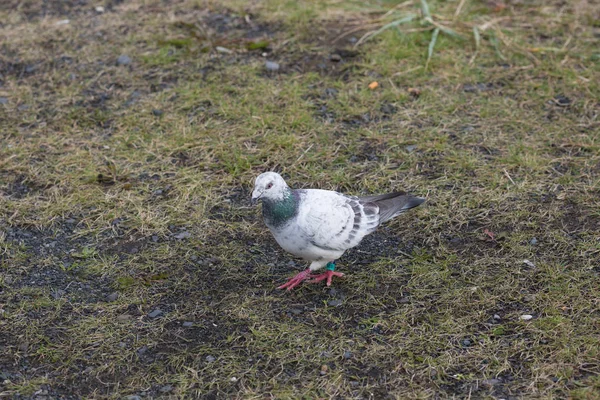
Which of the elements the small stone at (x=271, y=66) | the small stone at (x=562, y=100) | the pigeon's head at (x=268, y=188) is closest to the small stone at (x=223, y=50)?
the small stone at (x=271, y=66)

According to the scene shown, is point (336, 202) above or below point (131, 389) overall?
above

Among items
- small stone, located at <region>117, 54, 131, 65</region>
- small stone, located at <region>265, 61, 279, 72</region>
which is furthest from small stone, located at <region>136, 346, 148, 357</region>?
small stone, located at <region>117, 54, 131, 65</region>

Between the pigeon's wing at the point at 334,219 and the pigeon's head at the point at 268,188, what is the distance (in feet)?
0.49


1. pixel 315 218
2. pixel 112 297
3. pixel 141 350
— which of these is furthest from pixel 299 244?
pixel 112 297

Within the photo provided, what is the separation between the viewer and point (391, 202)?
4.38 meters

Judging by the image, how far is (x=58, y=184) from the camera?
521 cm

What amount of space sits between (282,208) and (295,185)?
1.23m

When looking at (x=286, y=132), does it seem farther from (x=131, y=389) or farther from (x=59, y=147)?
(x=131, y=389)

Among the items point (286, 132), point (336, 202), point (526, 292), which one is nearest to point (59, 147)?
point (286, 132)

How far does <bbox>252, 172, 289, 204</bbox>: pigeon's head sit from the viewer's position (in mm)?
4023

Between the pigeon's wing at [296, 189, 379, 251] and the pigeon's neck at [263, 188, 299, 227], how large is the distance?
0.16 ft

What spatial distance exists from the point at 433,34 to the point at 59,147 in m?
3.35

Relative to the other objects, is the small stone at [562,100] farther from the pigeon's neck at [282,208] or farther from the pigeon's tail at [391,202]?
the pigeon's neck at [282,208]

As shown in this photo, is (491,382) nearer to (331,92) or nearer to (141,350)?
(141,350)
